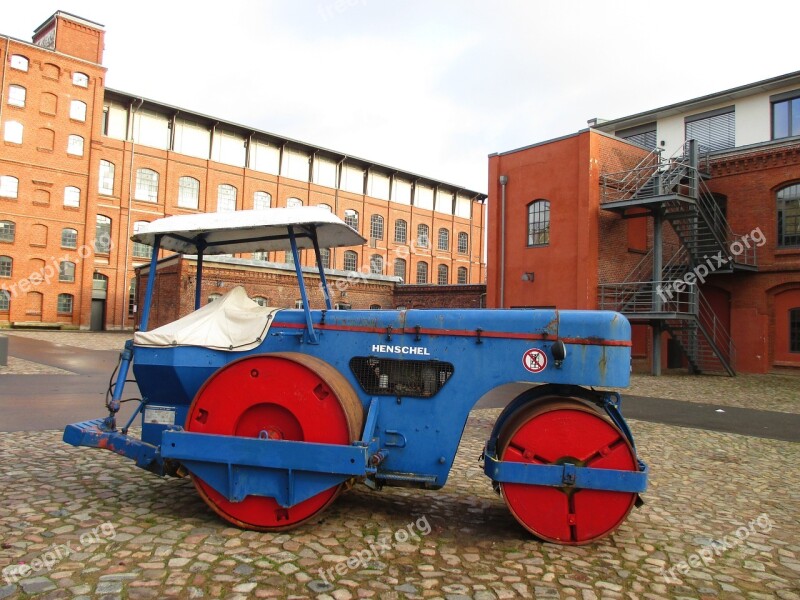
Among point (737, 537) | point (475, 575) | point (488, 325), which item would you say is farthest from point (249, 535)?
point (737, 537)

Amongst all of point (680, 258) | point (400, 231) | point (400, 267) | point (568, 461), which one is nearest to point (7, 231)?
point (400, 267)

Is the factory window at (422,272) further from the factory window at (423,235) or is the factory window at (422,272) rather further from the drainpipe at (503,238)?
the drainpipe at (503,238)

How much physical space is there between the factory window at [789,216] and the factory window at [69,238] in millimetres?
42490

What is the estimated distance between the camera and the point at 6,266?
39188mm

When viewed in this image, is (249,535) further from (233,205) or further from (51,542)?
(233,205)

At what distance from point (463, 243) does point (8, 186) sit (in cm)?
4215

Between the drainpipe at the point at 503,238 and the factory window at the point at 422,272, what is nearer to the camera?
the drainpipe at the point at 503,238

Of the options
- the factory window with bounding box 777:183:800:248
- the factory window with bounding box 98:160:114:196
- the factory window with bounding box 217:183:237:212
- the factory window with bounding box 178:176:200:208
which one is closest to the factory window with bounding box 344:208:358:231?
the factory window with bounding box 217:183:237:212

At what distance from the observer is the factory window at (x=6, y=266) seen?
39.0m

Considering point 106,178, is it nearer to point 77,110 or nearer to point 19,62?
point 77,110

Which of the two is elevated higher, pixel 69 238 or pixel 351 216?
pixel 351 216

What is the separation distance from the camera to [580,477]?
4117mm
